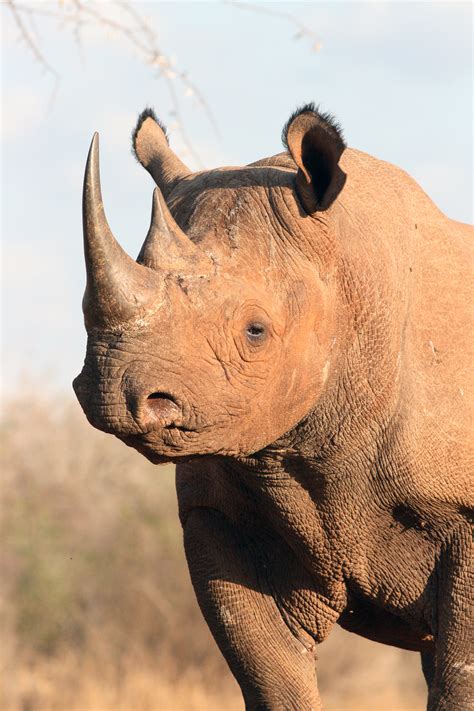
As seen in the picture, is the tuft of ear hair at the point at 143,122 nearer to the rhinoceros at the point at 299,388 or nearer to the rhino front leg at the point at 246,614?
the rhinoceros at the point at 299,388

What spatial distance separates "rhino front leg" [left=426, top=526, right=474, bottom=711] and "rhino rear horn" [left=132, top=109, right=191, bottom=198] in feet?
6.03

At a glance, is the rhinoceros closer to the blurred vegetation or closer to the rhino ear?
A: the rhino ear

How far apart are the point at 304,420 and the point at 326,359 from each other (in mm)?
271

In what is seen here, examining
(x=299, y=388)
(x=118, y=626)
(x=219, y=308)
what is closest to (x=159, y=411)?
(x=219, y=308)

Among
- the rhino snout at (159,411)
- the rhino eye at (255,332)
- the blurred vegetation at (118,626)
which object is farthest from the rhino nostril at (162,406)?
the blurred vegetation at (118,626)

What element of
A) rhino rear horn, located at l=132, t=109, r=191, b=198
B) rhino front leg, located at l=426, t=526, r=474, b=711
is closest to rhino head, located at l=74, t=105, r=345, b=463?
rhino rear horn, located at l=132, t=109, r=191, b=198

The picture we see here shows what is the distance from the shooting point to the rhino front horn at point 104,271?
4617mm

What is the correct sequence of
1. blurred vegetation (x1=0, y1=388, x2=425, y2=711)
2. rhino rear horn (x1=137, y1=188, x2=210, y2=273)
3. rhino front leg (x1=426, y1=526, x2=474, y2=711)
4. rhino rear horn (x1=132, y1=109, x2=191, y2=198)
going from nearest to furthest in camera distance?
rhino rear horn (x1=137, y1=188, x2=210, y2=273), rhino front leg (x1=426, y1=526, x2=474, y2=711), rhino rear horn (x1=132, y1=109, x2=191, y2=198), blurred vegetation (x1=0, y1=388, x2=425, y2=711)

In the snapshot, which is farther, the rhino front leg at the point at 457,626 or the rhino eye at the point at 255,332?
the rhino front leg at the point at 457,626

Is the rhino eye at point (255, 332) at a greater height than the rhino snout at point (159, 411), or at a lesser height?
greater

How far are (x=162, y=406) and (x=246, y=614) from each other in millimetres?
1707

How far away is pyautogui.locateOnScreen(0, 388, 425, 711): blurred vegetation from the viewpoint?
856 inches

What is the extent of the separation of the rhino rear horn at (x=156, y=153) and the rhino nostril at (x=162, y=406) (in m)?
1.41

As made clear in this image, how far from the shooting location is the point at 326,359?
5238 millimetres
